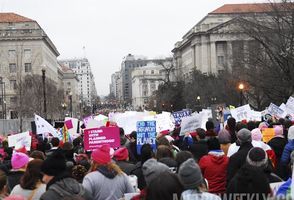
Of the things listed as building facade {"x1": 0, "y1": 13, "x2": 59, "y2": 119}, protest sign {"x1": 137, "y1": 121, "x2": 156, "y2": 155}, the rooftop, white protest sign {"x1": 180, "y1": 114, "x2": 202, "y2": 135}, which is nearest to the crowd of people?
protest sign {"x1": 137, "y1": 121, "x2": 156, "y2": 155}

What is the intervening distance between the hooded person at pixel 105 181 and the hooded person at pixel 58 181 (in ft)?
0.87

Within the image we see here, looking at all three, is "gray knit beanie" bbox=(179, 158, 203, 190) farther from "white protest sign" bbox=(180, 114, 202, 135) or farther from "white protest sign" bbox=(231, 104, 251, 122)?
"white protest sign" bbox=(231, 104, 251, 122)

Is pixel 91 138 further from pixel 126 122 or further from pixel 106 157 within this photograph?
pixel 126 122

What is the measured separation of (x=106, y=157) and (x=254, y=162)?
6.17 ft

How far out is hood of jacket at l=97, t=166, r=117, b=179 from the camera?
22.8 feet

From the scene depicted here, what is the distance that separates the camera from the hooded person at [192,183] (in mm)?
5316

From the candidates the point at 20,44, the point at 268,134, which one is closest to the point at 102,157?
the point at 268,134

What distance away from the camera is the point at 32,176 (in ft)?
22.2

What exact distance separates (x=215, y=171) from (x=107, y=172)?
2.28 meters

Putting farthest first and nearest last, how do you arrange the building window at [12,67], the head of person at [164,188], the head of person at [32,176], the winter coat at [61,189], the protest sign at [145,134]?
1. the building window at [12,67]
2. the protest sign at [145,134]
3. the head of person at [32,176]
4. the winter coat at [61,189]
5. the head of person at [164,188]

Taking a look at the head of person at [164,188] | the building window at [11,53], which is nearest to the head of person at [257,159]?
the head of person at [164,188]

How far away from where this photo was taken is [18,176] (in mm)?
7949

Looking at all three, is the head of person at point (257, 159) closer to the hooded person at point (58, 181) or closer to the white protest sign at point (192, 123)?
the hooded person at point (58, 181)

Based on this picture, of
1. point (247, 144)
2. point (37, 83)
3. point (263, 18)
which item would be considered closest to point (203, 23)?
point (37, 83)
